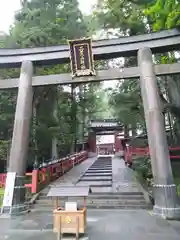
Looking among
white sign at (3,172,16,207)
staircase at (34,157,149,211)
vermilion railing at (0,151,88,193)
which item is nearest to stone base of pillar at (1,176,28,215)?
white sign at (3,172,16,207)

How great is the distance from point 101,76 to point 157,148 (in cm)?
340

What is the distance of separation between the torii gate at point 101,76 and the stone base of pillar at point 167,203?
0.10 ft

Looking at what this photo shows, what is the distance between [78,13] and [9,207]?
1248 centimetres

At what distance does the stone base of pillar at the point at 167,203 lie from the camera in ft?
23.2

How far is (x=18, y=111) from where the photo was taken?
8859mm

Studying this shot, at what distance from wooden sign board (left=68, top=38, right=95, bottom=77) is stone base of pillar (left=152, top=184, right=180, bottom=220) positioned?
15.9ft

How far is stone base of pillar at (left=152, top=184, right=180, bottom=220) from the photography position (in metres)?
7.07

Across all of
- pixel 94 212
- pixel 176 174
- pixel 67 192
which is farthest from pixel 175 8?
pixel 176 174

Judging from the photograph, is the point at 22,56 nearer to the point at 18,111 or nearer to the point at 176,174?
the point at 18,111

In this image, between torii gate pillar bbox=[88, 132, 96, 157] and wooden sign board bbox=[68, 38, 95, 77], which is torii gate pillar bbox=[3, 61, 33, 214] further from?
torii gate pillar bbox=[88, 132, 96, 157]

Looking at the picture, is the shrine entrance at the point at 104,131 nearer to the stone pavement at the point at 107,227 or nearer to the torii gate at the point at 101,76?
the torii gate at the point at 101,76

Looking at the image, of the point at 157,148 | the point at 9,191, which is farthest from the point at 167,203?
the point at 9,191

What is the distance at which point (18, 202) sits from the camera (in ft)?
26.3

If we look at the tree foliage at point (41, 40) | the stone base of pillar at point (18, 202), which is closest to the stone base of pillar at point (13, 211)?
the stone base of pillar at point (18, 202)
